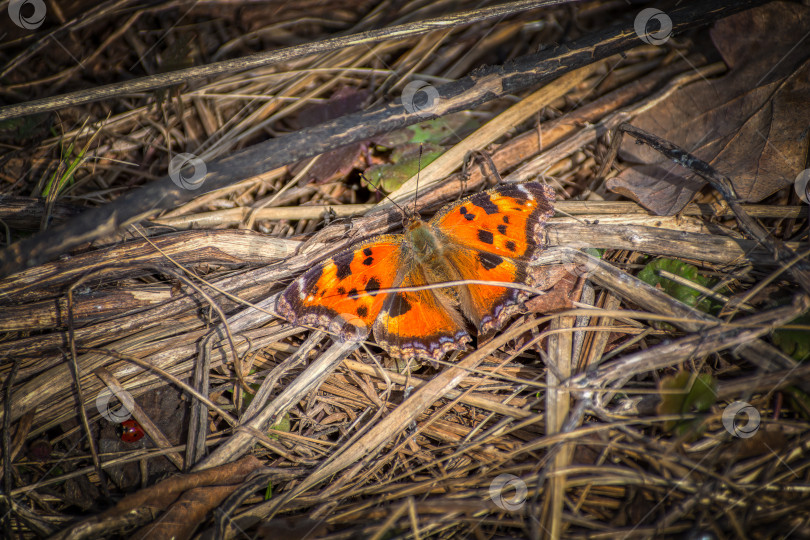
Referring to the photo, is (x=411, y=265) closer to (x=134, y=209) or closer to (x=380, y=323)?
(x=380, y=323)

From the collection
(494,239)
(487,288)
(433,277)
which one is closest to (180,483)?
(433,277)

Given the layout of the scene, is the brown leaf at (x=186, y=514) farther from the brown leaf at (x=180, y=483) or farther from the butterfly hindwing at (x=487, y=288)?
the butterfly hindwing at (x=487, y=288)

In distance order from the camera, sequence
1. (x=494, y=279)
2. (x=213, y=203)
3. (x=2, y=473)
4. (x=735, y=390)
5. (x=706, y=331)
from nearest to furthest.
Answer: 1. (x=735, y=390)
2. (x=706, y=331)
3. (x=2, y=473)
4. (x=494, y=279)
5. (x=213, y=203)

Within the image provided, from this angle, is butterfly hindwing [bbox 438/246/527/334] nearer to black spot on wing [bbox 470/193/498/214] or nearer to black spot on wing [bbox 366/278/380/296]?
black spot on wing [bbox 470/193/498/214]

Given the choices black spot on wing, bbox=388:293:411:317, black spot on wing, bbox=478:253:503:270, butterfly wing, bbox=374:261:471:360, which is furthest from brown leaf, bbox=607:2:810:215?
black spot on wing, bbox=388:293:411:317

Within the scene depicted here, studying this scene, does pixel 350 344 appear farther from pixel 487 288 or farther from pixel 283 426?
pixel 487 288

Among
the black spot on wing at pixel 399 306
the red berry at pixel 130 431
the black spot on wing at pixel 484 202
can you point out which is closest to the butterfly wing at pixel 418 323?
the black spot on wing at pixel 399 306

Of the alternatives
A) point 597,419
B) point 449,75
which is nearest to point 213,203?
point 449,75
